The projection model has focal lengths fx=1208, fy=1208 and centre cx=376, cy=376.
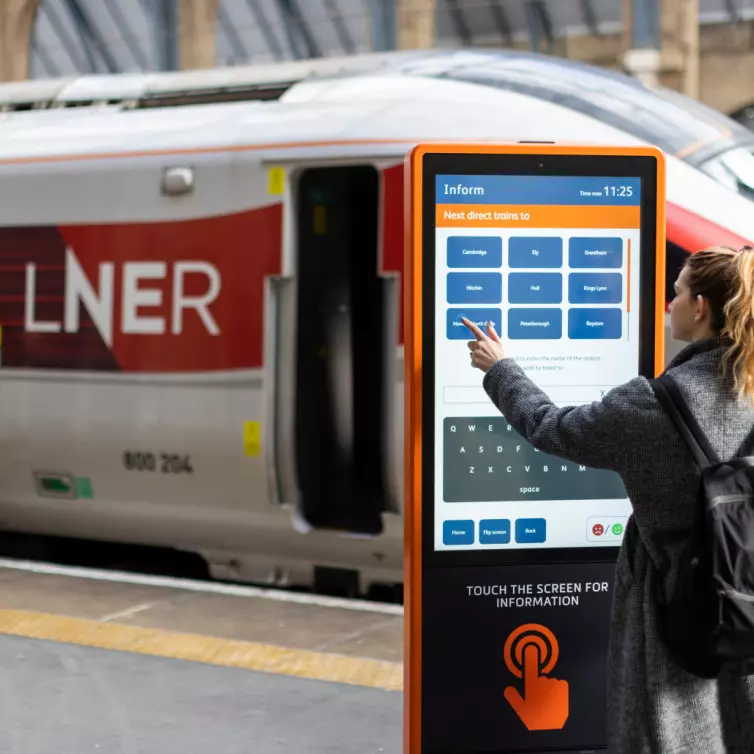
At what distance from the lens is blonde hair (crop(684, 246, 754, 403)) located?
2.47m

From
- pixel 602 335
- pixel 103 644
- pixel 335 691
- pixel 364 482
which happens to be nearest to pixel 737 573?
pixel 602 335

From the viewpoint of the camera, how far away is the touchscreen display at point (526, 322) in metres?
2.97

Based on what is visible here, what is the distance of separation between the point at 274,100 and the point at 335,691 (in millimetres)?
3504

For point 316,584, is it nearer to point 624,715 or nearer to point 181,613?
point 181,613

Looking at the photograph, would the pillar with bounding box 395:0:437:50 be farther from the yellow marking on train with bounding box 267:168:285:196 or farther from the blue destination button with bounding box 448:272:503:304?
the blue destination button with bounding box 448:272:503:304

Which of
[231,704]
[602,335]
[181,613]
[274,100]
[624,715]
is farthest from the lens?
[274,100]

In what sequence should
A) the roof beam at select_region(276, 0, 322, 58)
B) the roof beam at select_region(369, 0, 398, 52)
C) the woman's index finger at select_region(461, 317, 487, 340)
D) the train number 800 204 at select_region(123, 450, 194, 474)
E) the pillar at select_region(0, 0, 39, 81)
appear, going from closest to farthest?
the woman's index finger at select_region(461, 317, 487, 340)
the train number 800 204 at select_region(123, 450, 194, 474)
the roof beam at select_region(369, 0, 398, 52)
the roof beam at select_region(276, 0, 322, 58)
the pillar at select_region(0, 0, 39, 81)

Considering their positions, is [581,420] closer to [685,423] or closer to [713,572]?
[685,423]

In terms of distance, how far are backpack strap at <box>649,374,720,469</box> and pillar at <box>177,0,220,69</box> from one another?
19.5 m

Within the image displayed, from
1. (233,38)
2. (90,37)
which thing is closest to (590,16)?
(233,38)

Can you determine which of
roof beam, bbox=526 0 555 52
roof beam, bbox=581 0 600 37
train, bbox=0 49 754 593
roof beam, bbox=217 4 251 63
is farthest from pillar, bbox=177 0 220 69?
train, bbox=0 49 754 593

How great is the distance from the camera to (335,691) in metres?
4.27

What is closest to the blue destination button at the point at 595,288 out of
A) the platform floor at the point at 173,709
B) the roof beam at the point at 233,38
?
the platform floor at the point at 173,709

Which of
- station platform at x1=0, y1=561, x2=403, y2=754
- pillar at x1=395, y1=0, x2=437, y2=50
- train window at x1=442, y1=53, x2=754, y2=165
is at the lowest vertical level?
station platform at x1=0, y1=561, x2=403, y2=754
